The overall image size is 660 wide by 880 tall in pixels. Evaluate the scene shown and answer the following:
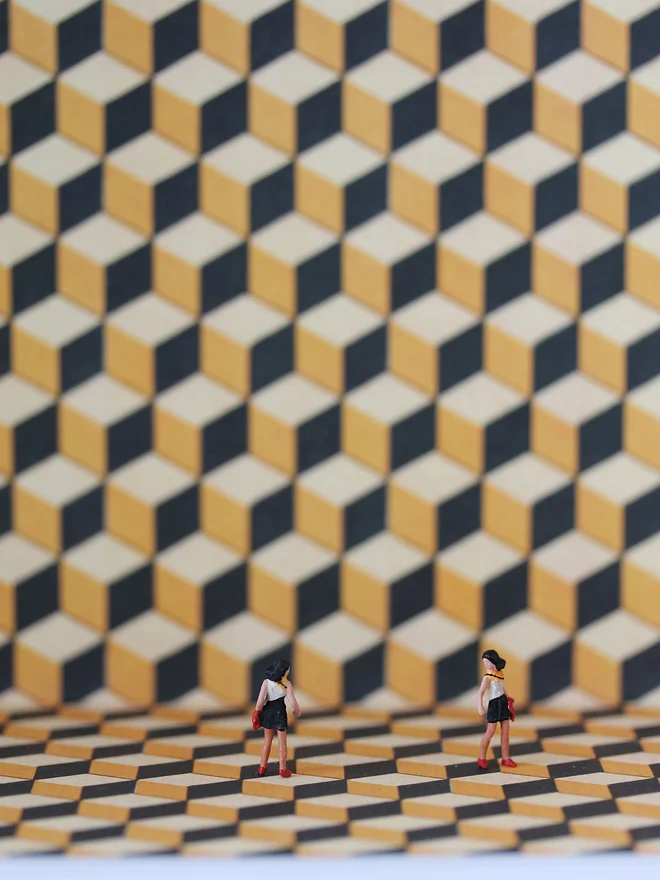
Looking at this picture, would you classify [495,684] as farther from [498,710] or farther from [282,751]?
[282,751]

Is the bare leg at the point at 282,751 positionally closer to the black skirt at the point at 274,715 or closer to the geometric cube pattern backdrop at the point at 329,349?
the black skirt at the point at 274,715

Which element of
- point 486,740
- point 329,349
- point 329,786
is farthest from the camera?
point 329,349

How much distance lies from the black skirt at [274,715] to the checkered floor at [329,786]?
24 cm

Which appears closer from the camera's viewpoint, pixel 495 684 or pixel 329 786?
pixel 329 786

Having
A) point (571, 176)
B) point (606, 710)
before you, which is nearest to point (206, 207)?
point (571, 176)

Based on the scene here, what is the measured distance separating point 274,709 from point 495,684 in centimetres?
94

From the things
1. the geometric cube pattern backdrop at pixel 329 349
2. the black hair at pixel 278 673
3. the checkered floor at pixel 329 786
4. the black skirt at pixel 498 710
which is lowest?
the checkered floor at pixel 329 786

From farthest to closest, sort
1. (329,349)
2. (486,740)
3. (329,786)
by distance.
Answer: (329,349), (486,740), (329,786)

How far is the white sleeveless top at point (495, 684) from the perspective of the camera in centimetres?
411

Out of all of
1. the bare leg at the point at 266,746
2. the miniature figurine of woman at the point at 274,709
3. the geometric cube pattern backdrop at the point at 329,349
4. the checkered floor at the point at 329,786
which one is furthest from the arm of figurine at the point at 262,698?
the geometric cube pattern backdrop at the point at 329,349

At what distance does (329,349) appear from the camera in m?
4.78

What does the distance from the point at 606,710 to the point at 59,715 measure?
Result: 2712 millimetres

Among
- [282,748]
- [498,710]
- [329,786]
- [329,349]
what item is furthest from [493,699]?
[329,349]

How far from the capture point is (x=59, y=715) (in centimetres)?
482
